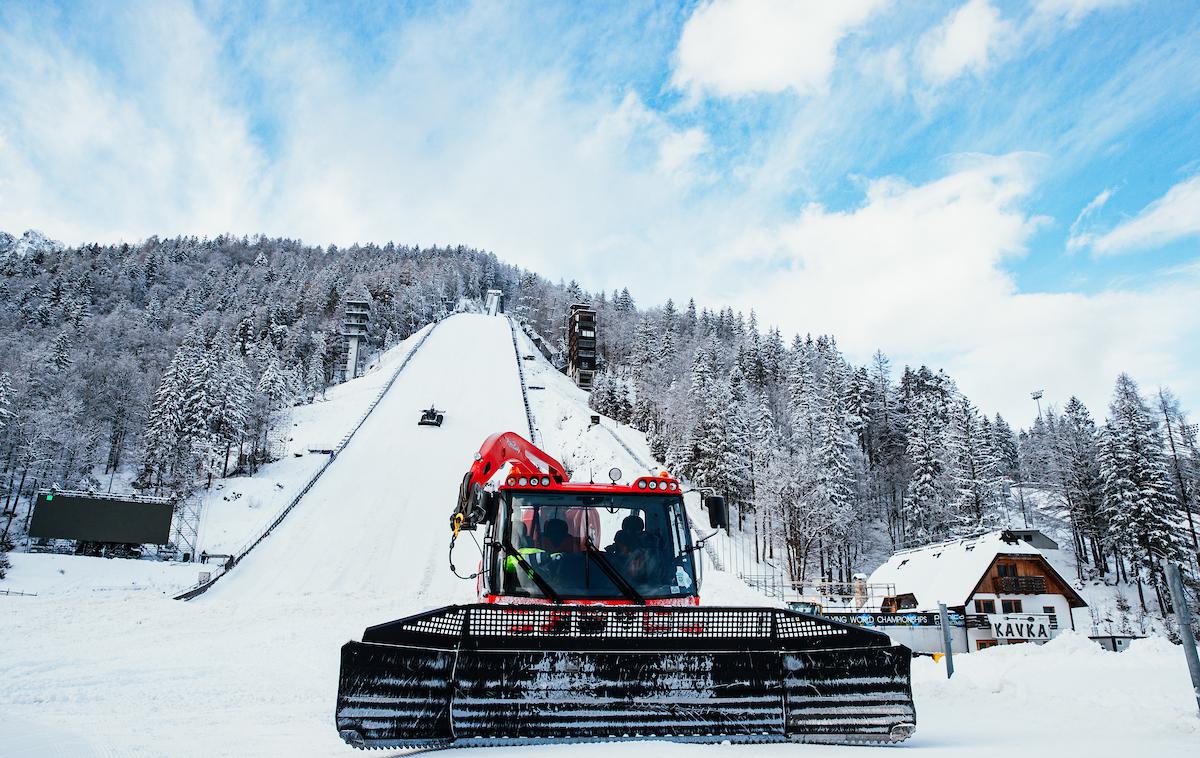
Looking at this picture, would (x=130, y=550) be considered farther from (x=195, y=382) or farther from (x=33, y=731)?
(x=33, y=731)

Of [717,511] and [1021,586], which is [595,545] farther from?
[1021,586]

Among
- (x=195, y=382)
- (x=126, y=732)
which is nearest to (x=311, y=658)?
(x=126, y=732)

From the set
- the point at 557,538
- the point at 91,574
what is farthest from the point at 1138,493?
the point at 91,574

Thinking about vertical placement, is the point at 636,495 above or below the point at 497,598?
above

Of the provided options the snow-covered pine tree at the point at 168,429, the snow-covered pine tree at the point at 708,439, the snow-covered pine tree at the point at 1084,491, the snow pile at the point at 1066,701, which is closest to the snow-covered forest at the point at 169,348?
the snow-covered pine tree at the point at 168,429

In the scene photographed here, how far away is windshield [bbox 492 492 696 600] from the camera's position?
6.07 m

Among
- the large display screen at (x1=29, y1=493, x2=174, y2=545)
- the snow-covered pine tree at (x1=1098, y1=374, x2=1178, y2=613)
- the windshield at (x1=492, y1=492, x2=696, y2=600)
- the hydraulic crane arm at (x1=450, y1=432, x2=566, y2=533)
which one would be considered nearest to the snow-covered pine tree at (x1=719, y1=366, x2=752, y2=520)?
the snow-covered pine tree at (x1=1098, y1=374, x2=1178, y2=613)

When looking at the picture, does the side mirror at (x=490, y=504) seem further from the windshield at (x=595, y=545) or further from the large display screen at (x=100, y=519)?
the large display screen at (x=100, y=519)

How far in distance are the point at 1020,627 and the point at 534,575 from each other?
1316 centimetres

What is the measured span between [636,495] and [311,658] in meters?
8.82

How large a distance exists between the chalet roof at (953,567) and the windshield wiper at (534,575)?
2642 centimetres

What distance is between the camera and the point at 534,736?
164 inches

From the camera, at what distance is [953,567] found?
2944 centimetres

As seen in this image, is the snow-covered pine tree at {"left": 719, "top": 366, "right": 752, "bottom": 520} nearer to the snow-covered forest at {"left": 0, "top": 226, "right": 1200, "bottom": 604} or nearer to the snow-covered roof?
the snow-covered forest at {"left": 0, "top": 226, "right": 1200, "bottom": 604}
